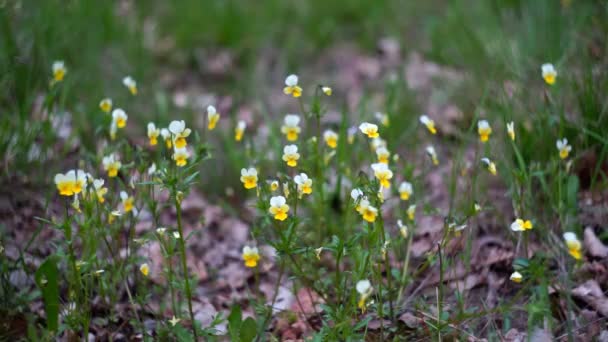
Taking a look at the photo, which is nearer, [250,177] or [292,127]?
[250,177]

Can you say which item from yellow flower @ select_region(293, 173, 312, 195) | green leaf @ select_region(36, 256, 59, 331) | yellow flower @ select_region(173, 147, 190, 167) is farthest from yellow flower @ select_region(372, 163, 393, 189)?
green leaf @ select_region(36, 256, 59, 331)

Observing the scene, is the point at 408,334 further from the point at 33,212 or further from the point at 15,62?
the point at 15,62

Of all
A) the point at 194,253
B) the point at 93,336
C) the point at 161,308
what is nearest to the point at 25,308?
the point at 93,336

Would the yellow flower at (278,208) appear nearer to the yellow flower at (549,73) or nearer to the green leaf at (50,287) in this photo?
the green leaf at (50,287)

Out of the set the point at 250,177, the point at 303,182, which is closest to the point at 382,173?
the point at 303,182

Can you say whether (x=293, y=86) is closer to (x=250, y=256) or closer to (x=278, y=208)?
(x=278, y=208)

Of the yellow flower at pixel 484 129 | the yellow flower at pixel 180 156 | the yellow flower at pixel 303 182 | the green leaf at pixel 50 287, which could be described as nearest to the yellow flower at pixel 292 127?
the yellow flower at pixel 303 182
